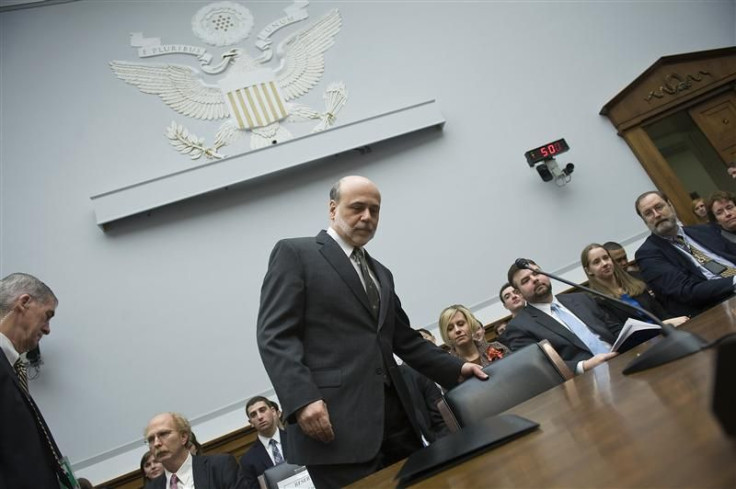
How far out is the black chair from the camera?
1.29m

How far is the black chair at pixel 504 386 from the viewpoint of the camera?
4.23 ft

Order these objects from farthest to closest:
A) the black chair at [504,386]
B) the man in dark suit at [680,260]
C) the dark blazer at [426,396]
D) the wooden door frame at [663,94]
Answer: the wooden door frame at [663,94]
the man in dark suit at [680,260]
the dark blazer at [426,396]
the black chair at [504,386]

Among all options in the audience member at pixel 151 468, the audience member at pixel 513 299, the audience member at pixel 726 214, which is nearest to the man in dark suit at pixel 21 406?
the audience member at pixel 151 468

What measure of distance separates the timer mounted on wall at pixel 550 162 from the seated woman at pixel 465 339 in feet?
7.15

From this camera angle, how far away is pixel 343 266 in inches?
Result: 53.0

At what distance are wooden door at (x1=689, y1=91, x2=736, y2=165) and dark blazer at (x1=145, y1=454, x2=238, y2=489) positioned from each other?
17.3 feet

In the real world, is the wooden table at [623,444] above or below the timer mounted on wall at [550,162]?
below

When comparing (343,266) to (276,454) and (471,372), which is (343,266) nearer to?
(471,372)

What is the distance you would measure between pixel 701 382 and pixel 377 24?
16.1 ft

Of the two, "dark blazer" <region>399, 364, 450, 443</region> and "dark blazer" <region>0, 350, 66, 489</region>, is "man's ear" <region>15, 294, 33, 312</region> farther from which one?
"dark blazer" <region>399, 364, 450, 443</region>

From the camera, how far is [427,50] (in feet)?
15.9

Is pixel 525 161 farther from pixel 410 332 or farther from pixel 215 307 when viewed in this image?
pixel 410 332

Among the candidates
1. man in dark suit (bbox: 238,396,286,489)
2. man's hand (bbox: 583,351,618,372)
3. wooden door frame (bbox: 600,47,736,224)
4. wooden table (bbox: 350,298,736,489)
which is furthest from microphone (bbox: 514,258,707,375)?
wooden door frame (bbox: 600,47,736,224)

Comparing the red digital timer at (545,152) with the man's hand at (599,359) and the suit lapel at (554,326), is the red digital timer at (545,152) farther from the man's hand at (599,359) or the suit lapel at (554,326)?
the man's hand at (599,359)
